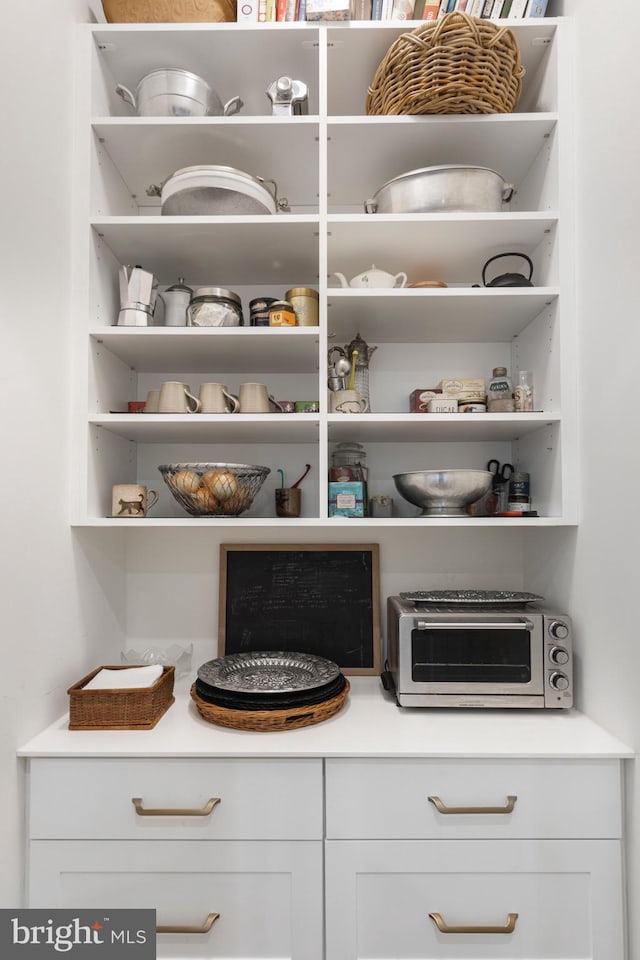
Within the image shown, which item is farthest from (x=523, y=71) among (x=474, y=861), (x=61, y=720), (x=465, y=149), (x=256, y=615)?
(x=61, y=720)

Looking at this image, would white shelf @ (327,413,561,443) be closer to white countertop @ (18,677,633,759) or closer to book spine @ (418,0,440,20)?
white countertop @ (18,677,633,759)

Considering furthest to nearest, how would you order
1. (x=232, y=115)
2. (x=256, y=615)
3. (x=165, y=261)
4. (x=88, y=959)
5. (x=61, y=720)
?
1. (x=256, y=615)
2. (x=165, y=261)
3. (x=232, y=115)
4. (x=61, y=720)
5. (x=88, y=959)

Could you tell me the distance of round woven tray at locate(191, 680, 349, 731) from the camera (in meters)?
1.18

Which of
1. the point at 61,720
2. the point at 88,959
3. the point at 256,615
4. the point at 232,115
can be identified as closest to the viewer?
the point at 88,959

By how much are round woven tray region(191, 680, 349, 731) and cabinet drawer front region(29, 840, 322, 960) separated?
220 mm

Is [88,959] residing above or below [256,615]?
below

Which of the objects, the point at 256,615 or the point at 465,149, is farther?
the point at 256,615

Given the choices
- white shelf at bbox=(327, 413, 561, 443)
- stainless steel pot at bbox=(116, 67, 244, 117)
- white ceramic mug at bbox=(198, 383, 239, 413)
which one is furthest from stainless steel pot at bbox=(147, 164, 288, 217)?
white shelf at bbox=(327, 413, 561, 443)

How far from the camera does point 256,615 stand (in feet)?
5.43

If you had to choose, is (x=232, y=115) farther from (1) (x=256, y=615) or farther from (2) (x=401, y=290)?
(1) (x=256, y=615)

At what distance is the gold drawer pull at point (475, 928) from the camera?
1072mm

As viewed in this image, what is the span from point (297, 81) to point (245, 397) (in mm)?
841

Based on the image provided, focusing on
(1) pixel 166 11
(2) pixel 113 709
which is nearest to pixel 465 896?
(2) pixel 113 709

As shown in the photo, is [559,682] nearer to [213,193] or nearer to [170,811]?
[170,811]
